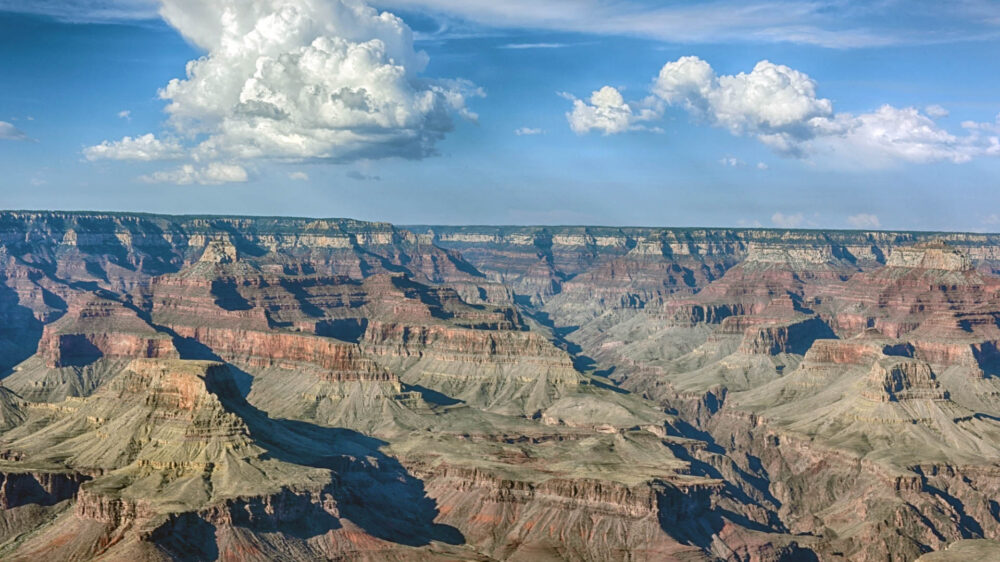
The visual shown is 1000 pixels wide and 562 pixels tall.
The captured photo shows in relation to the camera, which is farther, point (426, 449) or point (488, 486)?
point (426, 449)

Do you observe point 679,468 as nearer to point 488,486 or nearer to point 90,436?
point 488,486

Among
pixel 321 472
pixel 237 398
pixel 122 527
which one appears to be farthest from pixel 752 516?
pixel 122 527

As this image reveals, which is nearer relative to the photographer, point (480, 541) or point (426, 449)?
Result: point (480, 541)

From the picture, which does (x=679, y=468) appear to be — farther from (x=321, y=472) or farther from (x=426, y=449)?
(x=321, y=472)

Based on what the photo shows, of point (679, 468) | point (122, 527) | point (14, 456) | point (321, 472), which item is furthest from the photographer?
point (679, 468)

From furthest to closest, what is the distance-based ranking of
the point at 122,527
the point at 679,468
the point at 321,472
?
the point at 679,468
the point at 321,472
the point at 122,527

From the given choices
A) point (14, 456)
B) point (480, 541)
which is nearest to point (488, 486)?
point (480, 541)

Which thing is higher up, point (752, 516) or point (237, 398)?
A: point (237, 398)

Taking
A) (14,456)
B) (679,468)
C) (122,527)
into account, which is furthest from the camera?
(679,468)

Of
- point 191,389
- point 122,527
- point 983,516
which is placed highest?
point 191,389
